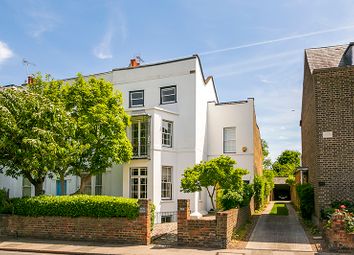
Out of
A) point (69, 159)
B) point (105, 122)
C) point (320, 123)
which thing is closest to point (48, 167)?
point (69, 159)

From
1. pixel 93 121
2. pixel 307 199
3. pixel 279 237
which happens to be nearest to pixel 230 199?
pixel 279 237

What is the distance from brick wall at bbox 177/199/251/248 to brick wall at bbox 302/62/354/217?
5183 millimetres

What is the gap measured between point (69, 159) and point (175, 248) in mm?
7042

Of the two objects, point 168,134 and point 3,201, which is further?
point 168,134

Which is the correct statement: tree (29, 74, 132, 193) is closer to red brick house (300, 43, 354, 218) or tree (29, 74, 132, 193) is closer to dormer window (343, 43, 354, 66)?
red brick house (300, 43, 354, 218)

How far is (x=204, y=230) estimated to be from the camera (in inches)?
542

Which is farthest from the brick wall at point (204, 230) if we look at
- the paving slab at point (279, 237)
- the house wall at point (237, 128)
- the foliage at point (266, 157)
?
the foliage at point (266, 157)

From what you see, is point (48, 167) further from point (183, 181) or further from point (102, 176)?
point (102, 176)

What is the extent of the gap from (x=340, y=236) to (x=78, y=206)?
9704 mm

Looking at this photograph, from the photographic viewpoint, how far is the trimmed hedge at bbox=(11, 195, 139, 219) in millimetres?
14596

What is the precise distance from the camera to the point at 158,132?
22672mm

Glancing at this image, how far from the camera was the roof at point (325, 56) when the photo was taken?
20.1 meters

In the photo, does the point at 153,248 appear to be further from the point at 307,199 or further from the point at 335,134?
the point at 307,199

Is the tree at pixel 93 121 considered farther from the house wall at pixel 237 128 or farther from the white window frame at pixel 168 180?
the house wall at pixel 237 128
